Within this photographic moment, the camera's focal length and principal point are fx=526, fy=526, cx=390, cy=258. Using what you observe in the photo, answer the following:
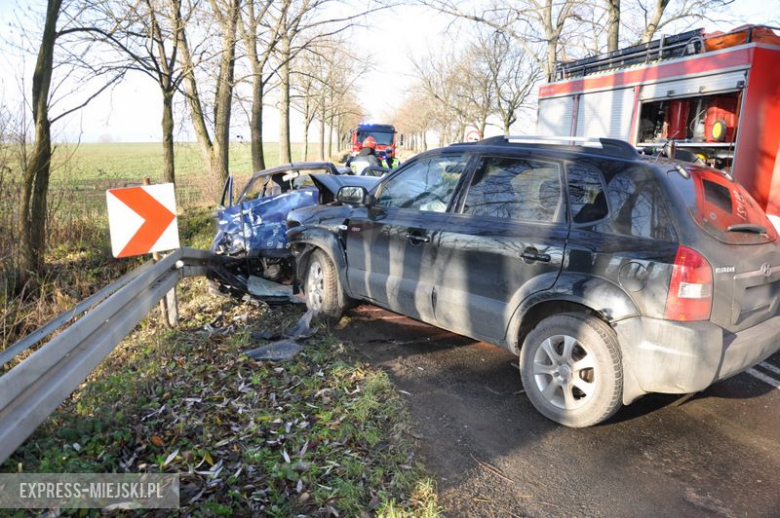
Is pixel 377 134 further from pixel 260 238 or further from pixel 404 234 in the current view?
pixel 404 234

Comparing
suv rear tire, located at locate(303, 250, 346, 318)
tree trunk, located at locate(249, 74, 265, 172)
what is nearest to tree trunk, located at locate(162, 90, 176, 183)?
tree trunk, located at locate(249, 74, 265, 172)

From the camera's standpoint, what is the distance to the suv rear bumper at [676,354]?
3.11 meters

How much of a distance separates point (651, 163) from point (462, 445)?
2.21 meters

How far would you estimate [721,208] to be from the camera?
11.4 feet

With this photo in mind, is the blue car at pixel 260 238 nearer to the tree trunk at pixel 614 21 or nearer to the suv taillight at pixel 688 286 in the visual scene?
the suv taillight at pixel 688 286

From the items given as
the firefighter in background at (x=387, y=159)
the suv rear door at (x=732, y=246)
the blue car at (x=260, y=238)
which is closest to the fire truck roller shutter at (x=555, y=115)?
the blue car at (x=260, y=238)

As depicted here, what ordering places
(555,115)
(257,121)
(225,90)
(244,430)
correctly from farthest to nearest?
1. (257,121)
2. (225,90)
3. (555,115)
4. (244,430)

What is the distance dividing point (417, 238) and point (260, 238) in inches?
138

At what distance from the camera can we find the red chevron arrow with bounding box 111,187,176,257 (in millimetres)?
4859

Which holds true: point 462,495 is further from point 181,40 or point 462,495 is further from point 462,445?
point 181,40

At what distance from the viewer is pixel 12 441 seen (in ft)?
7.71

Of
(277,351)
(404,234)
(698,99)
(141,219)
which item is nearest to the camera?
(277,351)

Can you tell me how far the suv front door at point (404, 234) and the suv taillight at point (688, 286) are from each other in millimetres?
1829

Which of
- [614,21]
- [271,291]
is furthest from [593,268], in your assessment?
[614,21]
